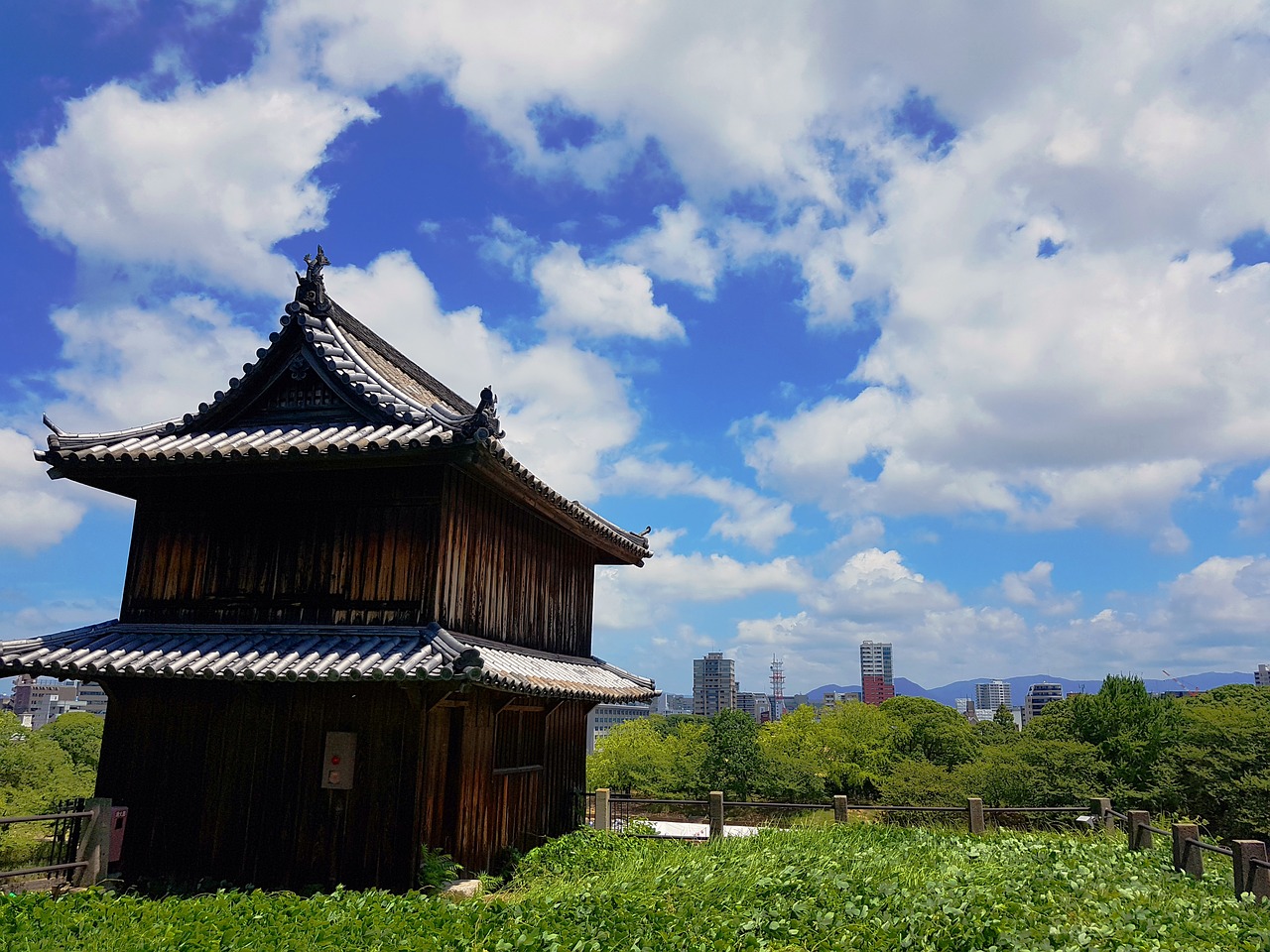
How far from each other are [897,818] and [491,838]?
16.1m

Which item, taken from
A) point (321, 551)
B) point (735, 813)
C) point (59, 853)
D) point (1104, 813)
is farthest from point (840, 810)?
point (735, 813)

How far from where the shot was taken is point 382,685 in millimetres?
10844

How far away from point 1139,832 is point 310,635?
43.9 ft

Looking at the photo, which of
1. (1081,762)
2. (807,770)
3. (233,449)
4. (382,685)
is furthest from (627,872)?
(807,770)

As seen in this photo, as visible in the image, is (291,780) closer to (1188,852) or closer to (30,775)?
(1188,852)

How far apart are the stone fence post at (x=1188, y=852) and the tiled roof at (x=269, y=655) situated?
874cm

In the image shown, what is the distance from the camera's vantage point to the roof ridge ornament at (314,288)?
42.6 feet

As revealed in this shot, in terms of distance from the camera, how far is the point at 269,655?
1059 centimetres

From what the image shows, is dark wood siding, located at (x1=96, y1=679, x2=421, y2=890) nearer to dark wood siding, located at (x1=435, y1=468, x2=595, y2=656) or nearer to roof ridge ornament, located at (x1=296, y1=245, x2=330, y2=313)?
dark wood siding, located at (x1=435, y1=468, x2=595, y2=656)

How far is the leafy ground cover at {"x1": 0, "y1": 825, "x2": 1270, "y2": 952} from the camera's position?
6727mm

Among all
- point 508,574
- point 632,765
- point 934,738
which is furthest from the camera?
point 934,738

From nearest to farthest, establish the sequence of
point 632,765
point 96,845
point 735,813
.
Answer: point 96,845, point 735,813, point 632,765

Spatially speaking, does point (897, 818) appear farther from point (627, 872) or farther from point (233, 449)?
point (233, 449)

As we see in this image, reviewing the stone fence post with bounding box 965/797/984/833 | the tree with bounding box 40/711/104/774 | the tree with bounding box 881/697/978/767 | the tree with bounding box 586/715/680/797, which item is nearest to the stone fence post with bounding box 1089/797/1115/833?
the stone fence post with bounding box 965/797/984/833
